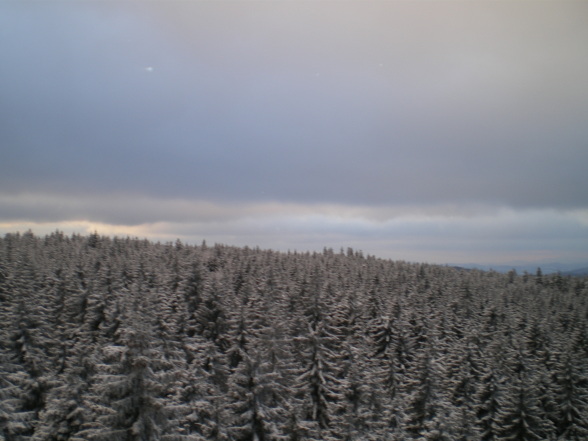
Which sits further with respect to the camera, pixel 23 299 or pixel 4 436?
pixel 23 299

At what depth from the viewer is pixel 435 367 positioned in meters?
27.8

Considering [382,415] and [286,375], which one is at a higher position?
[286,375]

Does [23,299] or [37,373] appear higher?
[23,299]

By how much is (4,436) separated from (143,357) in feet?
32.1

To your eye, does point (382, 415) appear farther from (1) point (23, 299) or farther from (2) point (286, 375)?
(1) point (23, 299)

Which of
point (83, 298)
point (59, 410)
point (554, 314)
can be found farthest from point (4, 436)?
point (554, 314)

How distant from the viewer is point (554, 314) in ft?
254

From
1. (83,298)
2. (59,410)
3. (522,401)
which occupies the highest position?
(83,298)

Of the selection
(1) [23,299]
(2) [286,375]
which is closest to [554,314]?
(2) [286,375]

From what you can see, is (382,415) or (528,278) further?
(528,278)

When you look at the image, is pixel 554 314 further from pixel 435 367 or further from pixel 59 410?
pixel 59 410

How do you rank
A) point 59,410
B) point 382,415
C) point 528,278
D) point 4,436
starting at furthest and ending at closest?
1. point 528,278
2. point 382,415
3. point 59,410
4. point 4,436

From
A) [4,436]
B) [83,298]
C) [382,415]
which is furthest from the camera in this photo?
[83,298]

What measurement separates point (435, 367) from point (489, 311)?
49071 millimetres
